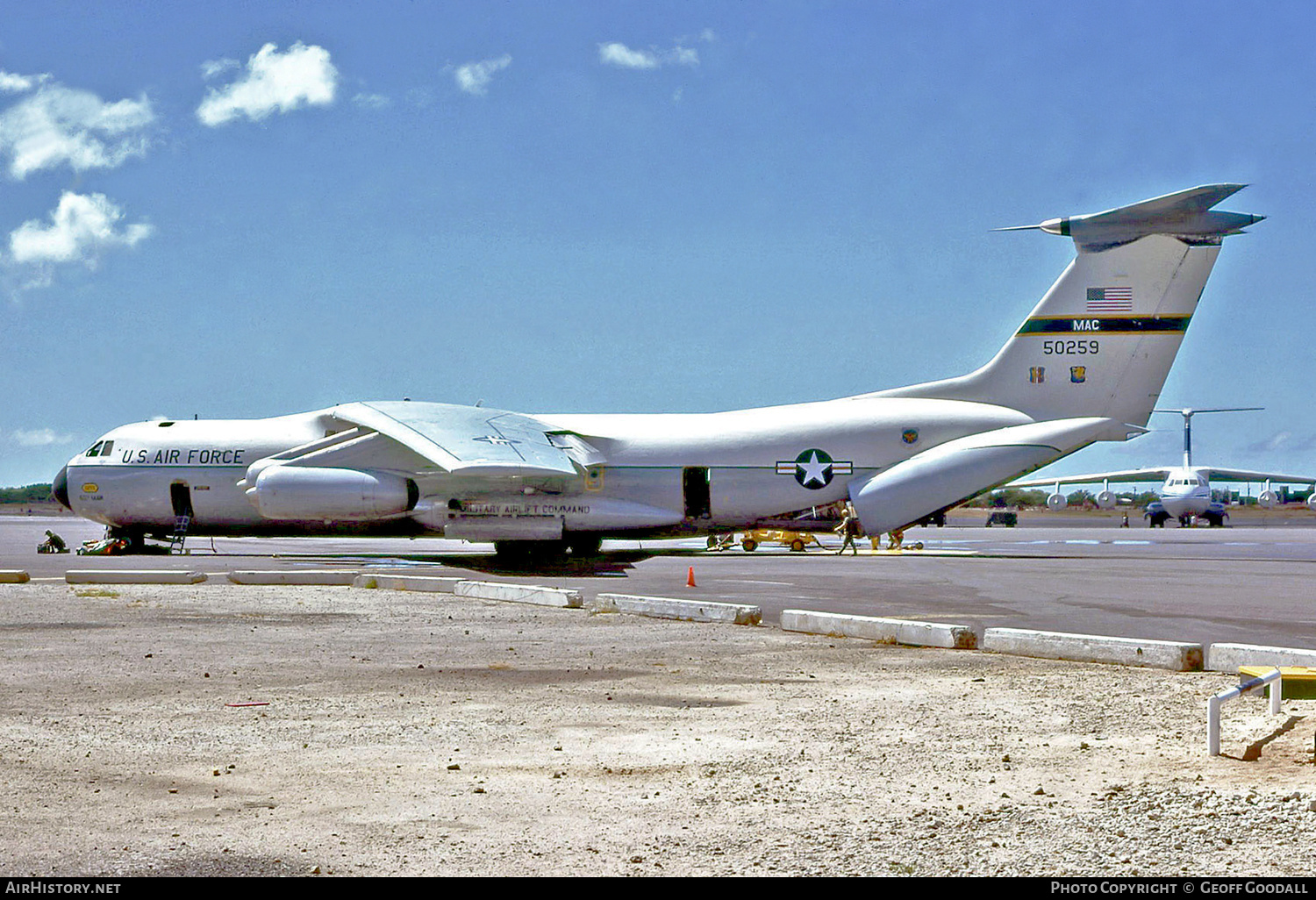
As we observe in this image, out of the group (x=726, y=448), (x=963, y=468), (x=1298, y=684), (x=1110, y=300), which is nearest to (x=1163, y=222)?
(x=1110, y=300)

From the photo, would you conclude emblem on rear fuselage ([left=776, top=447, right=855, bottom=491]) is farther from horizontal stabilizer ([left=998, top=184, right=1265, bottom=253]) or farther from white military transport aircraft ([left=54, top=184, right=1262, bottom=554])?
horizontal stabilizer ([left=998, top=184, right=1265, bottom=253])

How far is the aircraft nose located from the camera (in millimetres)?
30483

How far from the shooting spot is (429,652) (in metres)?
11.4

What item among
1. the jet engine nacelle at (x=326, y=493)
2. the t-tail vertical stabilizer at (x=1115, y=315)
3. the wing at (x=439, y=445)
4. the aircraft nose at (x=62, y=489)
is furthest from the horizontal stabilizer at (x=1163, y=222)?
the aircraft nose at (x=62, y=489)

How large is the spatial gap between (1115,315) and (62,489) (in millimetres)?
25280

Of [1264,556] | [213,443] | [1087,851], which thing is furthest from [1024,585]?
[213,443]

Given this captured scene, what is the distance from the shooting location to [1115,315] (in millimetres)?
27984

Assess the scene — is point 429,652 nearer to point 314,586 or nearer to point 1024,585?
point 314,586

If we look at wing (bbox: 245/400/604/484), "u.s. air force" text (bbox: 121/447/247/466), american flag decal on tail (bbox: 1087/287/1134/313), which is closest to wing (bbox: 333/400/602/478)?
wing (bbox: 245/400/604/484)

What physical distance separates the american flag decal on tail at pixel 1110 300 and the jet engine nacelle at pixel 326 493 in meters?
15.9

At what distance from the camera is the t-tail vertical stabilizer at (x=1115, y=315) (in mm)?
27156

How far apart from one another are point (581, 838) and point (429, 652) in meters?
6.63

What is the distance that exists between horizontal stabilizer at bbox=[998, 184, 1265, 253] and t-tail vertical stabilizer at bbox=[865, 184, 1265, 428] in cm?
2

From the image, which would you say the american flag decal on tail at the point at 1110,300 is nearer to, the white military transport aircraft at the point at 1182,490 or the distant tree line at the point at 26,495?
the white military transport aircraft at the point at 1182,490
